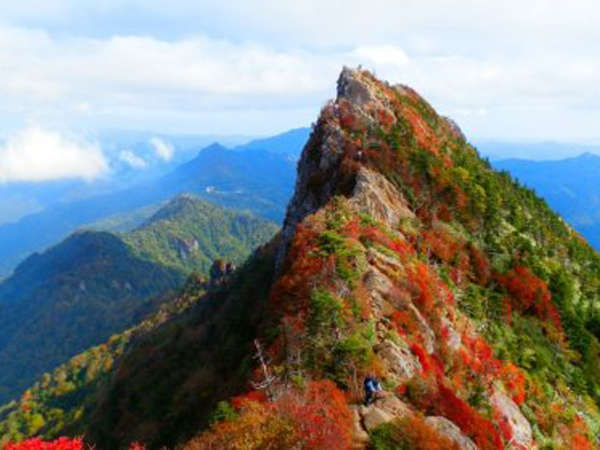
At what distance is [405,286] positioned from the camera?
118ft

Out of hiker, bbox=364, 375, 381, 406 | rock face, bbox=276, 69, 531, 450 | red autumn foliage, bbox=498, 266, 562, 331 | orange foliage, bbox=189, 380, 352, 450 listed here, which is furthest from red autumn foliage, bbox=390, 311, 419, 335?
red autumn foliage, bbox=498, 266, 562, 331

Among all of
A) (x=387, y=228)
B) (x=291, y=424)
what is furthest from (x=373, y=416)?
(x=387, y=228)

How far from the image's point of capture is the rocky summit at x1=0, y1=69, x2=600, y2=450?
76.6ft

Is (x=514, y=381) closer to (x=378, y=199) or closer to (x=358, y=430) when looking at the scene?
(x=378, y=199)

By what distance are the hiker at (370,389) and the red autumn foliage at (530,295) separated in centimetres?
3597

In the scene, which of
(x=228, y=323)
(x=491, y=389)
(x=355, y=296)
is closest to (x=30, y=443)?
(x=355, y=296)

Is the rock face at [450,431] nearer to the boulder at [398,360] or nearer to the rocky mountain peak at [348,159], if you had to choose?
the boulder at [398,360]

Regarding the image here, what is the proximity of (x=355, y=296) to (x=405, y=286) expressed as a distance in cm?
679

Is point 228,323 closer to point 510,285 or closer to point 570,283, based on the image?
point 510,285

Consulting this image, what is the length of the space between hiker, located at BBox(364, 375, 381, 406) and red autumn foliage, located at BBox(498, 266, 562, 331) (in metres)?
36.0

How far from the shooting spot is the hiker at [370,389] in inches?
891

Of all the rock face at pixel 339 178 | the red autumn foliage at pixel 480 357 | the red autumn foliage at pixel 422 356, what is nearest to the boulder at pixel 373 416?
the red autumn foliage at pixel 422 356

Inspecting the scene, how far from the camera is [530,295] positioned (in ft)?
180

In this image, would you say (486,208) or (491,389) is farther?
(486,208)
